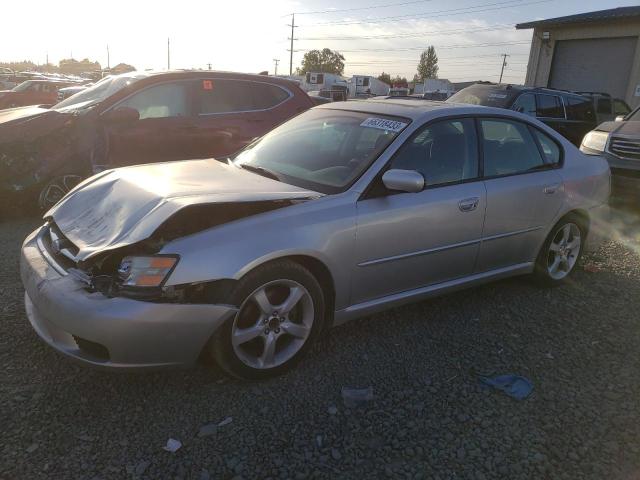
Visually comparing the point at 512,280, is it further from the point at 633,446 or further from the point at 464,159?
the point at 633,446

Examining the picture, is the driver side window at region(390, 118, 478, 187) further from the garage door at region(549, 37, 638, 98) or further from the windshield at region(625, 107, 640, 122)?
the garage door at region(549, 37, 638, 98)

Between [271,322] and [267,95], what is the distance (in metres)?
4.53

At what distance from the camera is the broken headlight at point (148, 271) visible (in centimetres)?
246

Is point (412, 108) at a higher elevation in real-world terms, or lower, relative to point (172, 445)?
higher

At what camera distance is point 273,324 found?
2828 mm

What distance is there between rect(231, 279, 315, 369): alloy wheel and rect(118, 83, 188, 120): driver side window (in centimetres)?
388

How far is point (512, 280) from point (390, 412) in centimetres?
242

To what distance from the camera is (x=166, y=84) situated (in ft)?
19.6

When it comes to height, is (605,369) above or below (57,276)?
→ below

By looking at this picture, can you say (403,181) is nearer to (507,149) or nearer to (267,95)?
(507,149)

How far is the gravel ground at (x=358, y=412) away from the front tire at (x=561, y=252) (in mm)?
733

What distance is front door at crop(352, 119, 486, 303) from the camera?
314 centimetres

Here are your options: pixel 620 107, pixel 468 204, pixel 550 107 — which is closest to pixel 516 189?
pixel 468 204

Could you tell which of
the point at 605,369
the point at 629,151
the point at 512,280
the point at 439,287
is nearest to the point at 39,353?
the point at 439,287
